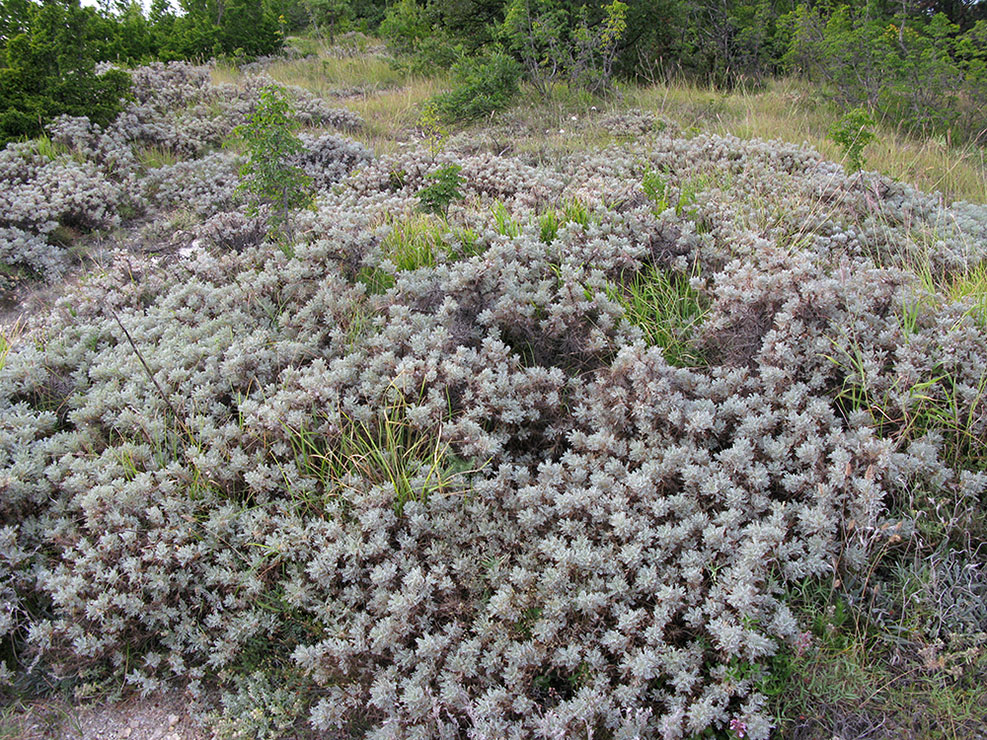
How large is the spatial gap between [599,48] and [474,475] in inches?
329

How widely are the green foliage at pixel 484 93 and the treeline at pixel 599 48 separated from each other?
0.07 feet

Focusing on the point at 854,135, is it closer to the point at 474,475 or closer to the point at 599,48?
the point at 599,48

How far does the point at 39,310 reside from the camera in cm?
534

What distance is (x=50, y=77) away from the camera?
7547 mm

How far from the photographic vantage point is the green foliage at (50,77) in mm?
7301

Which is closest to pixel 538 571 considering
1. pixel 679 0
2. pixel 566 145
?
pixel 566 145

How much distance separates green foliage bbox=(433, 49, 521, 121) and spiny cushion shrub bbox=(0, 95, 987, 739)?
16.5 ft

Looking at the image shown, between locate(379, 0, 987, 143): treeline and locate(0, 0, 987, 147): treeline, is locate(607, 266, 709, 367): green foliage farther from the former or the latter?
locate(379, 0, 987, 143): treeline

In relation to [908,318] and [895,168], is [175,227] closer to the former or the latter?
[908,318]

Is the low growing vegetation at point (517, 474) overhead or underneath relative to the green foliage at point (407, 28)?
underneath

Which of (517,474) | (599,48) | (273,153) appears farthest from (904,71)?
(517,474)

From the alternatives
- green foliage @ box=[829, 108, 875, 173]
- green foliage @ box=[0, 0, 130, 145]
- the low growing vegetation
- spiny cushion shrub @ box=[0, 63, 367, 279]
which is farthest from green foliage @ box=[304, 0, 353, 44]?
green foliage @ box=[829, 108, 875, 173]

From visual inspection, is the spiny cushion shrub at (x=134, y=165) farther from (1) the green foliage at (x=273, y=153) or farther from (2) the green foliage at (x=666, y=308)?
(2) the green foliage at (x=666, y=308)

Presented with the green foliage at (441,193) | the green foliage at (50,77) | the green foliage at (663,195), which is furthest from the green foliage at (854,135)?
the green foliage at (50,77)
